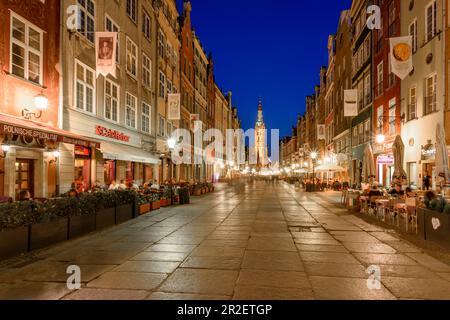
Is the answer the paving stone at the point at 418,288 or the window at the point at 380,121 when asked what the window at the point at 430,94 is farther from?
the paving stone at the point at 418,288

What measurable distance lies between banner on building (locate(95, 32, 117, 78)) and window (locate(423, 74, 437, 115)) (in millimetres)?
15572

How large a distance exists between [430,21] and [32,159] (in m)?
20.1

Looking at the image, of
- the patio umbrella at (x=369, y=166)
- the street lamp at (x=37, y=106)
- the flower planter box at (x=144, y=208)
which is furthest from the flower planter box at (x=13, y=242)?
the patio umbrella at (x=369, y=166)

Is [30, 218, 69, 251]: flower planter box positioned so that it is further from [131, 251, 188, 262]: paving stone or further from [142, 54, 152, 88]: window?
[142, 54, 152, 88]: window

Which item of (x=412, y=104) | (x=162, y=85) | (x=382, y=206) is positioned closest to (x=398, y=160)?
(x=382, y=206)

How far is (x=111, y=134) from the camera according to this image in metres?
21.9

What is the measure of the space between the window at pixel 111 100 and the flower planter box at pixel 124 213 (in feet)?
27.9

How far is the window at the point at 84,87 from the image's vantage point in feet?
60.0

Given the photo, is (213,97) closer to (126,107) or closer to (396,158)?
(126,107)

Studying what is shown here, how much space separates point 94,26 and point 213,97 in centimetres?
4645

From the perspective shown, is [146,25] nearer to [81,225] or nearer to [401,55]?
[401,55]

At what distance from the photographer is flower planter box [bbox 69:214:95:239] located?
1059cm
